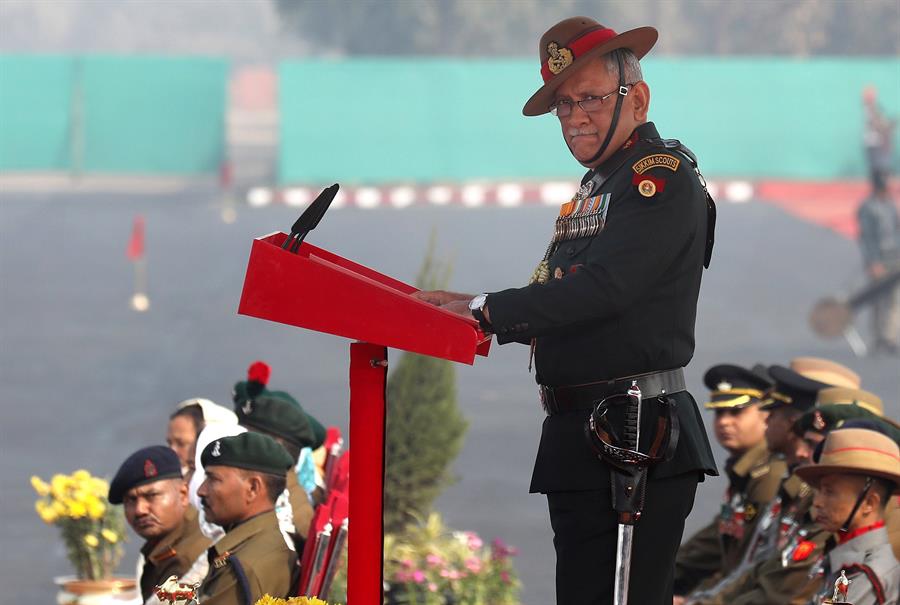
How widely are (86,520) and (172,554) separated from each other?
1.19m

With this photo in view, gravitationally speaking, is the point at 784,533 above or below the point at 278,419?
below

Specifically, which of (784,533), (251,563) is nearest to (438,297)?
(251,563)

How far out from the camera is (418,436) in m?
7.07

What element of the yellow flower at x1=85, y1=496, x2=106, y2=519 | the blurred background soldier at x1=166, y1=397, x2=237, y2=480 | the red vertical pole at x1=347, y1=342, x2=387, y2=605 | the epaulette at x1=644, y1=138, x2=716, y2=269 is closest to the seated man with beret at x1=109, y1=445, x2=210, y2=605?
the blurred background soldier at x1=166, y1=397, x2=237, y2=480

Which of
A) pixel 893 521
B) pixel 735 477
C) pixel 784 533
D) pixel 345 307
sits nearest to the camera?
pixel 345 307

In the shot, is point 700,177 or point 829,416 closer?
point 700,177

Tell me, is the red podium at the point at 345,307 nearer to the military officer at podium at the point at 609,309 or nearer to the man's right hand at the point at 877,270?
the military officer at podium at the point at 609,309

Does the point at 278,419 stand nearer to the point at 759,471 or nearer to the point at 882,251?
the point at 759,471

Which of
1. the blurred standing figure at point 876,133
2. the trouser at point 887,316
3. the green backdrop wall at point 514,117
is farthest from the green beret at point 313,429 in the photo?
the green backdrop wall at point 514,117

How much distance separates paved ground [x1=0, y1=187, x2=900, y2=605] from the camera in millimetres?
9789

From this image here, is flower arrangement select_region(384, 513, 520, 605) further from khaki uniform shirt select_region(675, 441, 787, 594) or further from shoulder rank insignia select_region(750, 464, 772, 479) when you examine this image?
shoulder rank insignia select_region(750, 464, 772, 479)

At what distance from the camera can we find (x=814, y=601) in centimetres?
430

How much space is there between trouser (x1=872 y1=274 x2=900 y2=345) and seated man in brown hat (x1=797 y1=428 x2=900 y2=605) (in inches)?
499

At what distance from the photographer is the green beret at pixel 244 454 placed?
4.28 metres
